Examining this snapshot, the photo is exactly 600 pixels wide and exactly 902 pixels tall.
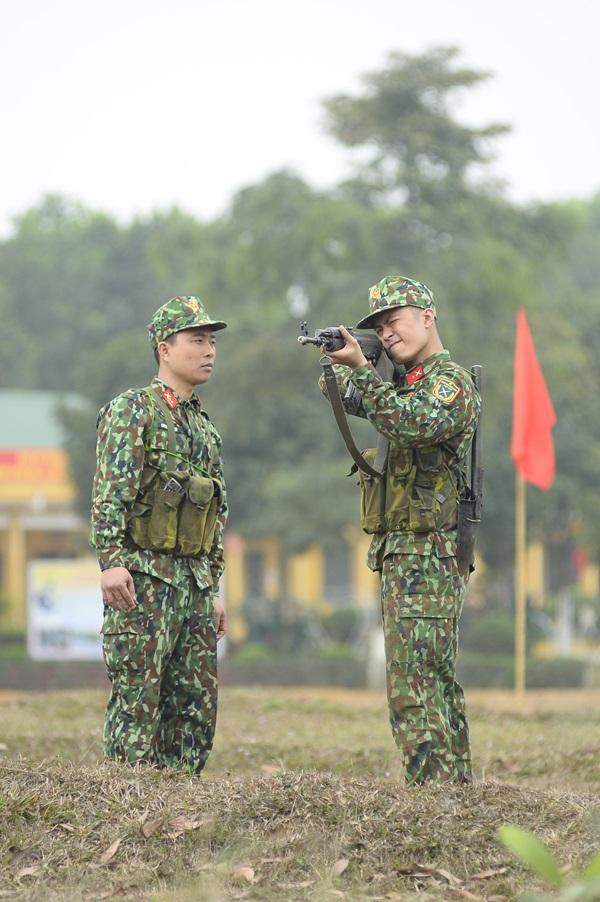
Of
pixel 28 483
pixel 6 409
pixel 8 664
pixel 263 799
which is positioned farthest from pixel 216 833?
pixel 6 409

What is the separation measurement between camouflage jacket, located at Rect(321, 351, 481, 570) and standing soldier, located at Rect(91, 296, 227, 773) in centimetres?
67

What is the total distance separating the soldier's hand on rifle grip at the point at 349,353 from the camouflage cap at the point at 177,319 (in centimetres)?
74

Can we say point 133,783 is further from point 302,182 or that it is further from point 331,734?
point 302,182

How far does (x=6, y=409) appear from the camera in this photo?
155ft

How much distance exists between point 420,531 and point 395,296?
0.86 m

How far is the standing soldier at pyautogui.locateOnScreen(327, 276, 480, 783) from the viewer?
586 centimetres

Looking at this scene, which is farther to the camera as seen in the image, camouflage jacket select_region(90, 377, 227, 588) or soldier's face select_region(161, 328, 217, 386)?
soldier's face select_region(161, 328, 217, 386)

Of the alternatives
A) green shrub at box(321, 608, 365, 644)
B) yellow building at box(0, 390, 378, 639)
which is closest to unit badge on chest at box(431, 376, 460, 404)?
green shrub at box(321, 608, 365, 644)

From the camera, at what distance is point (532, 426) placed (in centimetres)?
1611

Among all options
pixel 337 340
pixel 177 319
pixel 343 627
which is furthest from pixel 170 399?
pixel 343 627

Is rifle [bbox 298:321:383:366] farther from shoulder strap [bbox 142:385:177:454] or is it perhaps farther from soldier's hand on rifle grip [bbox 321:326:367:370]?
shoulder strap [bbox 142:385:177:454]

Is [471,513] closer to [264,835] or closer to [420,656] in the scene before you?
[420,656]

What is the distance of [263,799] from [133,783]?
1.51ft

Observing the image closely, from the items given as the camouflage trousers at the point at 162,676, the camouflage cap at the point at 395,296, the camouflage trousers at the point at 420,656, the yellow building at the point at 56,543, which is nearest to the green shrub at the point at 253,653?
the yellow building at the point at 56,543
